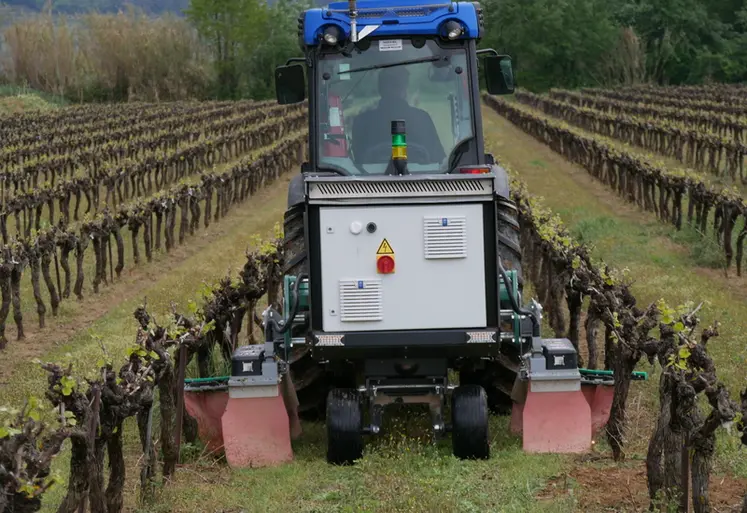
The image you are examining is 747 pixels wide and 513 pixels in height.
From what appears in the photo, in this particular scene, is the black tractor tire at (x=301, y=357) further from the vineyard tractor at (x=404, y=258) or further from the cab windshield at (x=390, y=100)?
the cab windshield at (x=390, y=100)

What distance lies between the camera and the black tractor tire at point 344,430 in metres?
8.83

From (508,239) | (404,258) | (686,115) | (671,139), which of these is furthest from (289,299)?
(686,115)

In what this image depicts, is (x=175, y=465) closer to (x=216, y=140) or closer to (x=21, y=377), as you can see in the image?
(x=21, y=377)

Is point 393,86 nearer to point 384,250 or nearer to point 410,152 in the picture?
point 410,152

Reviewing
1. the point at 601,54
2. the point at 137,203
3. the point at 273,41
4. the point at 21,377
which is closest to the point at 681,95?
the point at 601,54

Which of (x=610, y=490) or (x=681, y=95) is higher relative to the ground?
(x=681, y=95)

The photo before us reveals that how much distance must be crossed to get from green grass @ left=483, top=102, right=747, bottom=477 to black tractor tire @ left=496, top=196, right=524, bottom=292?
1.72 m

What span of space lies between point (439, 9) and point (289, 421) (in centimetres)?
376

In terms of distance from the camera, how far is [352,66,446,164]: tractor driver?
9.83 m

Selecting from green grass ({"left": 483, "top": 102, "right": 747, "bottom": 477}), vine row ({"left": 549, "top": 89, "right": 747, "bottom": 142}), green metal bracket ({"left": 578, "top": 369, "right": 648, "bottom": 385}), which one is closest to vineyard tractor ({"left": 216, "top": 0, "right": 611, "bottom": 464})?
green metal bracket ({"left": 578, "top": 369, "right": 648, "bottom": 385})

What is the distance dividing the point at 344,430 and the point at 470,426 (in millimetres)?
977

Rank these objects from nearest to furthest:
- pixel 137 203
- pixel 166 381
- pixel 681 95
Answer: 1. pixel 166 381
2. pixel 137 203
3. pixel 681 95

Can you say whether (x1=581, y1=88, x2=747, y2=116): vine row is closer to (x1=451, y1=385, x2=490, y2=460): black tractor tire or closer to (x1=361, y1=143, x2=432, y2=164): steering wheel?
(x1=361, y1=143, x2=432, y2=164): steering wheel

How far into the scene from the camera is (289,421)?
371 inches
